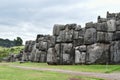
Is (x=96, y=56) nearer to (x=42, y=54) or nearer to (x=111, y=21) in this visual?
(x=111, y=21)

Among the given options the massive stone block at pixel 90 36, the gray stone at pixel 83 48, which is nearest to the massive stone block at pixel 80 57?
the gray stone at pixel 83 48

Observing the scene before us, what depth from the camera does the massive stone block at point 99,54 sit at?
58812 mm

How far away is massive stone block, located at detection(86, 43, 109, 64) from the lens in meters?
58.8

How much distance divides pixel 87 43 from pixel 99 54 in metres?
4.17

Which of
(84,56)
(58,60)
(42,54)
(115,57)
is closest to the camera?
(115,57)

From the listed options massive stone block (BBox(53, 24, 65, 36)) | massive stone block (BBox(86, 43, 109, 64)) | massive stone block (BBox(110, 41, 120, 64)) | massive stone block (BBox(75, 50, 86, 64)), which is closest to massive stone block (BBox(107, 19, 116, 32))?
massive stone block (BBox(110, 41, 120, 64))

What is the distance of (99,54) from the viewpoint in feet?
194

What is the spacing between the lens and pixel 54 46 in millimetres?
69625

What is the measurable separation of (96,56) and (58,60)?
440 inches

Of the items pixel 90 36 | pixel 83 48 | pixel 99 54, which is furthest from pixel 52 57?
pixel 99 54

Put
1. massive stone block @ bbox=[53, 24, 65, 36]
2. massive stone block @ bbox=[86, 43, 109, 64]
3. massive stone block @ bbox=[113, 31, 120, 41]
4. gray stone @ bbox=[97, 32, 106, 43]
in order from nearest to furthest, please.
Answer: massive stone block @ bbox=[113, 31, 120, 41] → massive stone block @ bbox=[86, 43, 109, 64] → gray stone @ bbox=[97, 32, 106, 43] → massive stone block @ bbox=[53, 24, 65, 36]

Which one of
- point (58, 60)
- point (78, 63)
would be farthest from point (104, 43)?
point (58, 60)

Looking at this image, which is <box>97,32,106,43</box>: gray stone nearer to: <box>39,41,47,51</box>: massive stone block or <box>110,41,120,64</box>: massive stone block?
<box>110,41,120,64</box>: massive stone block

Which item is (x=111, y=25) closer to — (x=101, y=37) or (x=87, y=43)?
(x=101, y=37)
